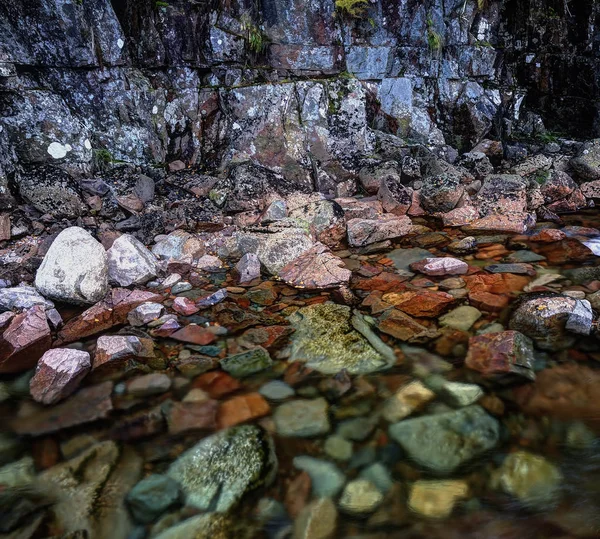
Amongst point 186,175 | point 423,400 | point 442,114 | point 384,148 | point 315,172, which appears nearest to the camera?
point 423,400

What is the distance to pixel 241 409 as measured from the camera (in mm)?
2564

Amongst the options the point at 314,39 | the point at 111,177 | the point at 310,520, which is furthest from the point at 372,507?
the point at 314,39

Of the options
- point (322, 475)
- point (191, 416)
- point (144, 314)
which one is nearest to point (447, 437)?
point (322, 475)

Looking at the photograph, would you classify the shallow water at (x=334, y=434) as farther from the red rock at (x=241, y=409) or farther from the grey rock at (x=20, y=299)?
the grey rock at (x=20, y=299)

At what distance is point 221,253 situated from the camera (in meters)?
4.74

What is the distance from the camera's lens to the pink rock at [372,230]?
4875 mm

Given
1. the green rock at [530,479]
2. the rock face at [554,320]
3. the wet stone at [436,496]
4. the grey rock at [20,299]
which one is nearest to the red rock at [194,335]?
the grey rock at [20,299]

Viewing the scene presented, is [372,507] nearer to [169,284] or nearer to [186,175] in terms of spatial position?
[169,284]

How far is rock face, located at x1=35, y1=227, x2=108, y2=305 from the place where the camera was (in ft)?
11.8

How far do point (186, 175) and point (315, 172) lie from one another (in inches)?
83.5

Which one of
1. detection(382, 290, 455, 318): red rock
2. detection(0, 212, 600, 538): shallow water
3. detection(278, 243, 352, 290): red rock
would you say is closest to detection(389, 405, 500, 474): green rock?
detection(0, 212, 600, 538): shallow water

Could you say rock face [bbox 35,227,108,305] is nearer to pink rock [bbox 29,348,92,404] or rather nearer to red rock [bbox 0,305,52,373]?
red rock [bbox 0,305,52,373]

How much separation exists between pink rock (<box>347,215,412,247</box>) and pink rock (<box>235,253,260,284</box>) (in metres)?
1.28

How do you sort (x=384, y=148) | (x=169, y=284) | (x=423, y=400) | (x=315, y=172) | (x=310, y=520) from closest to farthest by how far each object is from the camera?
(x=310, y=520) → (x=423, y=400) → (x=169, y=284) → (x=315, y=172) → (x=384, y=148)
